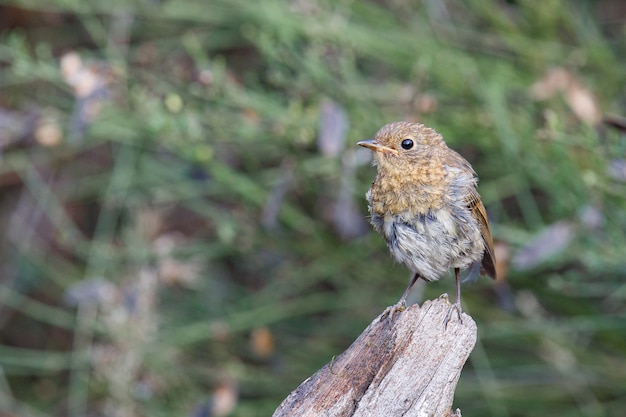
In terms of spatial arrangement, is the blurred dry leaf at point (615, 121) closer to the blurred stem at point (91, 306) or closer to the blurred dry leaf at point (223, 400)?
the blurred dry leaf at point (223, 400)

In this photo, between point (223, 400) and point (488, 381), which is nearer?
point (223, 400)

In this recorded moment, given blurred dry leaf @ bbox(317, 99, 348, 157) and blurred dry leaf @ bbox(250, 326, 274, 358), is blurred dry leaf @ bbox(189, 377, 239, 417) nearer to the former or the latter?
blurred dry leaf @ bbox(250, 326, 274, 358)

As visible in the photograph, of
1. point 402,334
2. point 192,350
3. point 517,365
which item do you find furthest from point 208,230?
point 402,334

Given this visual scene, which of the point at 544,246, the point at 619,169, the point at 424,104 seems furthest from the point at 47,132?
the point at 619,169

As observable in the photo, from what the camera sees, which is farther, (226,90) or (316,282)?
A: (316,282)

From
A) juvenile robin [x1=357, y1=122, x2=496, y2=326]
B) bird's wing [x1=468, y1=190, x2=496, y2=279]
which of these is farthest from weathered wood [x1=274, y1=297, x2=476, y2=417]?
bird's wing [x1=468, y1=190, x2=496, y2=279]

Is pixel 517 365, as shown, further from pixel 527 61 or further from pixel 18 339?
pixel 18 339

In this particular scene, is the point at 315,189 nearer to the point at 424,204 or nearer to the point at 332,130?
the point at 332,130
